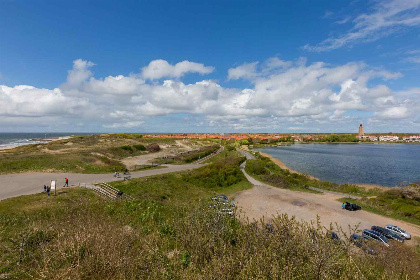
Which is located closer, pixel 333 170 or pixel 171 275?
pixel 171 275

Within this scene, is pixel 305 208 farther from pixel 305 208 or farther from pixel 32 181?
pixel 32 181

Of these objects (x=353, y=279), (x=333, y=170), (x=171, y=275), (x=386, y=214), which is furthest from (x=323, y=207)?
(x=333, y=170)

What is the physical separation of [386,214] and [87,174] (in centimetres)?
4322

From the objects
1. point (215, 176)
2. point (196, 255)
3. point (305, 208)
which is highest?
point (196, 255)

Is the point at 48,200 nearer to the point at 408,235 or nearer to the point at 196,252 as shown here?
the point at 196,252

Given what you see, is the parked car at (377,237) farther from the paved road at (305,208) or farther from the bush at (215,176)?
the bush at (215,176)

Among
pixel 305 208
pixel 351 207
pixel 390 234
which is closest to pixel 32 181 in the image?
pixel 305 208

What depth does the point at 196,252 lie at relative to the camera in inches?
249

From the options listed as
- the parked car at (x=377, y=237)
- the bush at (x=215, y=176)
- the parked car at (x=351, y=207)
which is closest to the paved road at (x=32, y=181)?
the bush at (x=215, y=176)

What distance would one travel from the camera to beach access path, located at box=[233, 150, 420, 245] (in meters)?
22.0

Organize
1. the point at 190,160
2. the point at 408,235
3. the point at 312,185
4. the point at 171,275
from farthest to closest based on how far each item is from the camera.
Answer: the point at 190,160, the point at 312,185, the point at 408,235, the point at 171,275

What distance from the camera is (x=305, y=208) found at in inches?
1018

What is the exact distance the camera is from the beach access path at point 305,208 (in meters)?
22.0

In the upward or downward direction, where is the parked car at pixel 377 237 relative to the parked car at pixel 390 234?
upward
